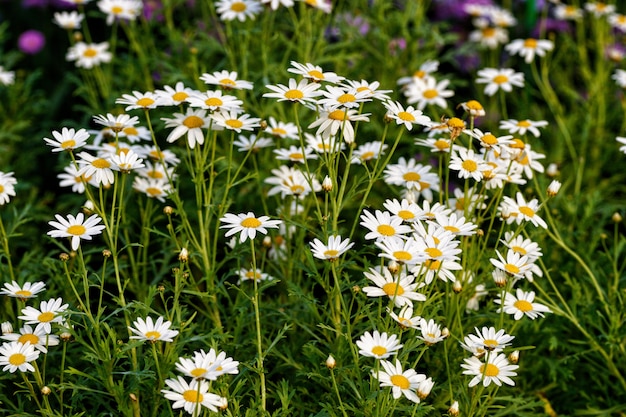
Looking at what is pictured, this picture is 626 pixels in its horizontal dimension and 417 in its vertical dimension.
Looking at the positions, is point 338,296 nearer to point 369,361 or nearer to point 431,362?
point 369,361

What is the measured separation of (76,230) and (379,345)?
87 cm

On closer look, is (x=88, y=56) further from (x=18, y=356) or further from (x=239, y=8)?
(x=18, y=356)

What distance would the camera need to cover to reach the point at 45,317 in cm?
225

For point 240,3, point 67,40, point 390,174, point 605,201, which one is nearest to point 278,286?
point 390,174

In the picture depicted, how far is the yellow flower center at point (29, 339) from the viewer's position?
88.2 inches

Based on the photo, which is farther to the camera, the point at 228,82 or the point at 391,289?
the point at 228,82

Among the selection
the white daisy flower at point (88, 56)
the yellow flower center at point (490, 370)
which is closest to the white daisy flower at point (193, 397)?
the yellow flower center at point (490, 370)

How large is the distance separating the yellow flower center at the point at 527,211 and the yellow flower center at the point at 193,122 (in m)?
1.01

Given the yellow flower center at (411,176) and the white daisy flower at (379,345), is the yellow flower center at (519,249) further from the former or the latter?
the white daisy flower at (379,345)

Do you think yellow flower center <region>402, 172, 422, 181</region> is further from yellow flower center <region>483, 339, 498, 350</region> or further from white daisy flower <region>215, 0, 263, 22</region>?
white daisy flower <region>215, 0, 263, 22</region>

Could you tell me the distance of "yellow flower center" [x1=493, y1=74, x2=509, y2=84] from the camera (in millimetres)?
3307

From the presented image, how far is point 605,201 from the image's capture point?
395 centimetres

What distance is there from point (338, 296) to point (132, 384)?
596 mm

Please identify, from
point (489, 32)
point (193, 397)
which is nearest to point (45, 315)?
point (193, 397)
